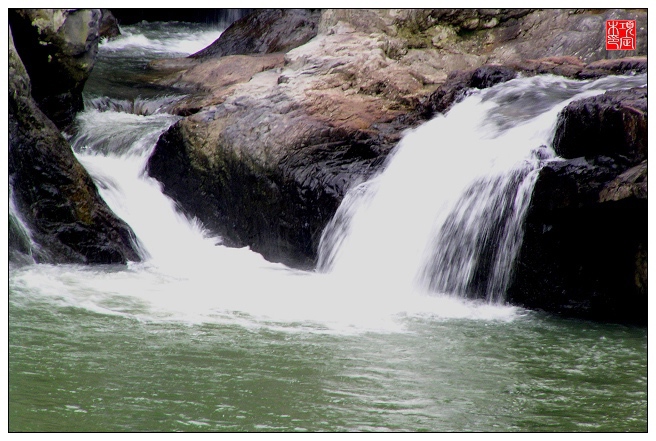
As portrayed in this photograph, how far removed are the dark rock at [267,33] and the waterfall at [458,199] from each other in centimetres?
496

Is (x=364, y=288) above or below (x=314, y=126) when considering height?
below

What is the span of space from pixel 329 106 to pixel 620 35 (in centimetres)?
277

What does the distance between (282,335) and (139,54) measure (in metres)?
9.34

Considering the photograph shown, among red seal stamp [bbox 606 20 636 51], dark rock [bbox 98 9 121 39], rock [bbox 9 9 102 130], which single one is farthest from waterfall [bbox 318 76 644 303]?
dark rock [bbox 98 9 121 39]

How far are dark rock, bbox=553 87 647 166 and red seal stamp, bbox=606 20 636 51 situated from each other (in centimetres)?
270

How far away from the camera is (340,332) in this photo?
188 inches

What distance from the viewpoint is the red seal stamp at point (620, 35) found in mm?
7812

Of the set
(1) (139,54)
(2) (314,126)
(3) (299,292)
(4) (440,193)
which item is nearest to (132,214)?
(2) (314,126)

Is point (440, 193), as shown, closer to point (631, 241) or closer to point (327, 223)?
point (327, 223)

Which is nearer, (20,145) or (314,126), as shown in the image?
(20,145)

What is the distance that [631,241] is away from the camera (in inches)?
207

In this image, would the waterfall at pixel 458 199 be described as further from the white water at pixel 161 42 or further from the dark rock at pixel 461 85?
the white water at pixel 161 42

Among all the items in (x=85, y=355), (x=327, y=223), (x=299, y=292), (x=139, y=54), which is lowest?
(x=85, y=355)

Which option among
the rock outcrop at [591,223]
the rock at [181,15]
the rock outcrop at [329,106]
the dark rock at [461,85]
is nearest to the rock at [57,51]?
the rock outcrop at [329,106]
